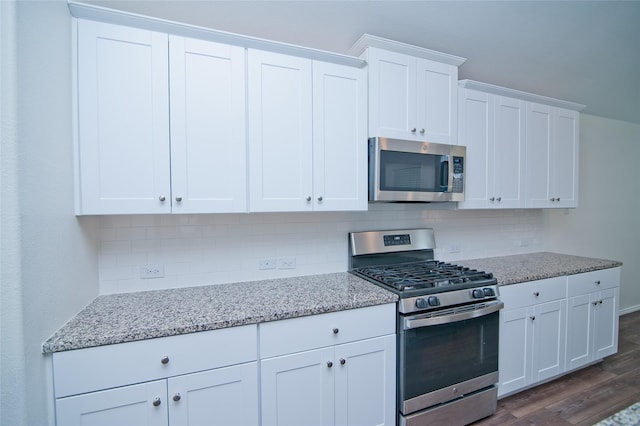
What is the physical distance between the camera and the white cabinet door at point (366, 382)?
1594mm

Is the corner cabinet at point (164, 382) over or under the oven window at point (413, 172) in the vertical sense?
under

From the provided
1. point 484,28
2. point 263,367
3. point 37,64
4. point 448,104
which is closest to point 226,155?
point 37,64

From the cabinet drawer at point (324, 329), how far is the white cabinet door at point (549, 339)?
141 cm

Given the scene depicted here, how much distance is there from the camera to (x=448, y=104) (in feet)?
7.18

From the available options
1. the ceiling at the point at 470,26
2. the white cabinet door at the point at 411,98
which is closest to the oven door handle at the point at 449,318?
the white cabinet door at the point at 411,98

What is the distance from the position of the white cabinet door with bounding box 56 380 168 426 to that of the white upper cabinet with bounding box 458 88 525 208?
232 centimetres

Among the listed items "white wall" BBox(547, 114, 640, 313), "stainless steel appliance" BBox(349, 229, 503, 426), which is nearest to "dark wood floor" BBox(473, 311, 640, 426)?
"stainless steel appliance" BBox(349, 229, 503, 426)

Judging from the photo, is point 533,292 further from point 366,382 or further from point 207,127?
point 207,127

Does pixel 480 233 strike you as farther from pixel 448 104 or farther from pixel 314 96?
pixel 314 96

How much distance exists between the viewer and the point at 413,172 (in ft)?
6.81

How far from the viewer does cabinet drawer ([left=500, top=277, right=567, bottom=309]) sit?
212cm

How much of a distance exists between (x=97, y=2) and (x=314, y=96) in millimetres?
1257

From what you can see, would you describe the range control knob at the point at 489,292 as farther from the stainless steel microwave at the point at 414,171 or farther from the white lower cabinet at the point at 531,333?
the stainless steel microwave at the point at 414,171

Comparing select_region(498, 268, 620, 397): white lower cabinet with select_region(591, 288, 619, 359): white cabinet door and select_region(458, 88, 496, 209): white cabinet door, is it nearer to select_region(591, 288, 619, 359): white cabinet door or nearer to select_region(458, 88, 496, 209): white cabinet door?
select_region(591, 288, 619, 359): white cabinet door
